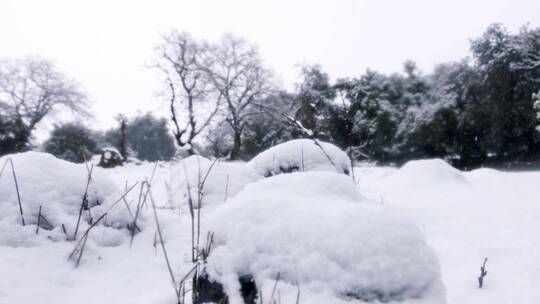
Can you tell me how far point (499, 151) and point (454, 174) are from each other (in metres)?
12.3

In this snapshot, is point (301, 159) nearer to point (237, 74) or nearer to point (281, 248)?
point (281, 248)

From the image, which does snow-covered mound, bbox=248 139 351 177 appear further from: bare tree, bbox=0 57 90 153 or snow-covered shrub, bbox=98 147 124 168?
bare tree, bbox=0 57 90 153

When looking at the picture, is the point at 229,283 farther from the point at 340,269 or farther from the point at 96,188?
the point at 96,188

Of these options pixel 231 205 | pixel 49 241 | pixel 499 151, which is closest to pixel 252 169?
pixel 49 241

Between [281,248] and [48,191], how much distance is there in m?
1.81

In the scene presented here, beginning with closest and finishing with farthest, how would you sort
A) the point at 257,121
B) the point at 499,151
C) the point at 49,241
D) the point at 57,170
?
the point at 49,241, the point at 57,170, the point at 499,151, the point at 257,121

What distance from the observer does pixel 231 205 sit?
→ 163 cm

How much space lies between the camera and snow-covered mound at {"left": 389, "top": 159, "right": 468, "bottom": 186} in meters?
6.34

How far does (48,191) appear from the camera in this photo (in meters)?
2.43

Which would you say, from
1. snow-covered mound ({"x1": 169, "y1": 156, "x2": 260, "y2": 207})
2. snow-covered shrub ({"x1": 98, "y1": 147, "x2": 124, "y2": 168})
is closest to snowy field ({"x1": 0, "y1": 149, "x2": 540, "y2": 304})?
snow-covered mound ({"x1": 169, "y1": 156, "x2": 260, "y2": 207})

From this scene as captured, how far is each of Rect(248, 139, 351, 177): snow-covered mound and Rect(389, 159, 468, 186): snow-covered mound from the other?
89.8 inches

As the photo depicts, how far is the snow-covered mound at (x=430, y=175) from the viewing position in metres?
6.34

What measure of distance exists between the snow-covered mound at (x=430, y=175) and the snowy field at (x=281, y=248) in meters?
2.69

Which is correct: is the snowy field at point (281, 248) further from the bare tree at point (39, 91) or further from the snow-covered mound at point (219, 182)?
the bare tree at point (39, 91)
